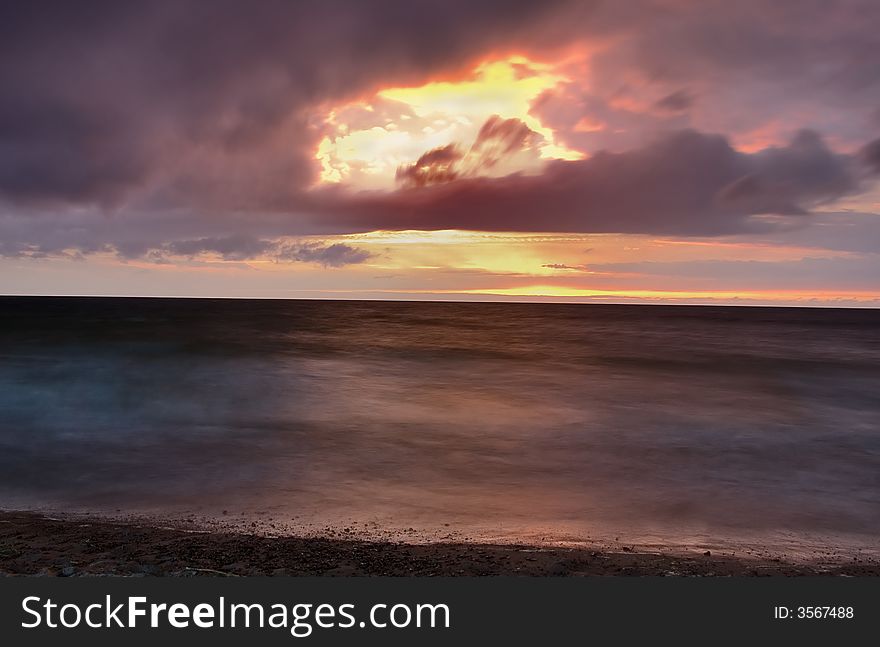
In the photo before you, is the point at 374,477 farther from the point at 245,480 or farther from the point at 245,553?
the point at 245,553

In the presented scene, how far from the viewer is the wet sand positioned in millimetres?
7621

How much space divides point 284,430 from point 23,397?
1521cm

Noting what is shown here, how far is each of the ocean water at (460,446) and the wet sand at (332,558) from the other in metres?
1.47

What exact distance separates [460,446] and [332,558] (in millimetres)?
11063

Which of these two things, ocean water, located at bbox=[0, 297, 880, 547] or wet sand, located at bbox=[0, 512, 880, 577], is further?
ocean water, located at bbox=[0, 297, 880, 547]

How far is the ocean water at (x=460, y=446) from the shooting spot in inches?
469

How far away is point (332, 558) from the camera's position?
26.5 feet

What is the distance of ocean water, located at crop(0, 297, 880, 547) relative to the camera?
39.1 ft

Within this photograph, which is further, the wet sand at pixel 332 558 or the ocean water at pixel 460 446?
the ocean water at pixel 460 446

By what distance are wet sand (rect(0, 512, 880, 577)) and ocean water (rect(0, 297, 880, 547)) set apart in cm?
147

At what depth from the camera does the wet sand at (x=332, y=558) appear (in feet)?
25.0

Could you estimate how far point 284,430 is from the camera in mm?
20984

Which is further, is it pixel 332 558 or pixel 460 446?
pixel 460 446

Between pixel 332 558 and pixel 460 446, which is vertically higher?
pixel 332 558
